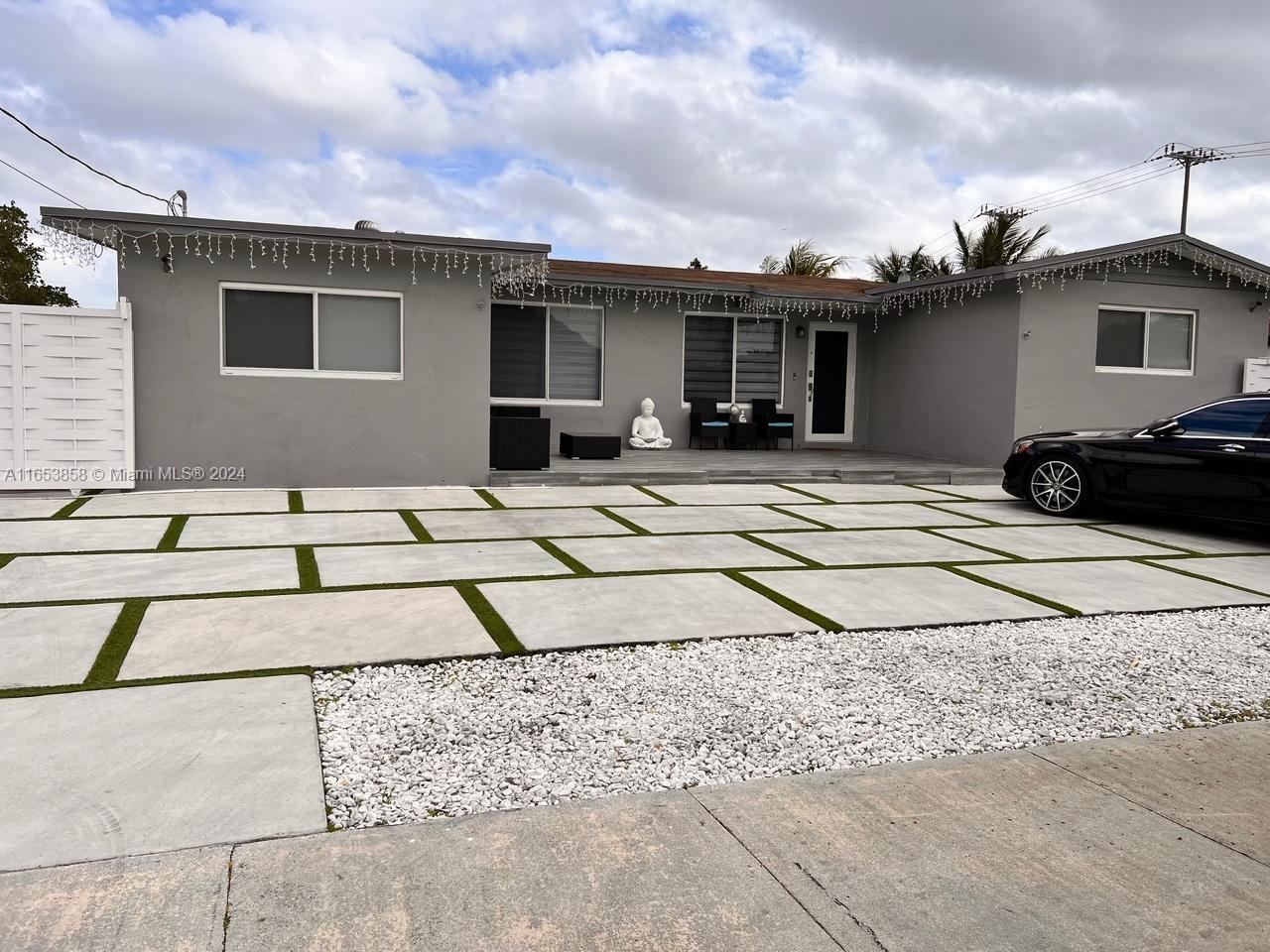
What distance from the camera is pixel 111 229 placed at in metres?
8.33

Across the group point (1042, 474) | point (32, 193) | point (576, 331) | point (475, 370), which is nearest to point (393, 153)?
point (32, 193)

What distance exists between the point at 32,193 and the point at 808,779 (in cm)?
1517

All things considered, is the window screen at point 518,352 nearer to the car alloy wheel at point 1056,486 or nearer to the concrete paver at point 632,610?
the car alloy wheel at point 1056,486

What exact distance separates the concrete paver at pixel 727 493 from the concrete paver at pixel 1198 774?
600cm

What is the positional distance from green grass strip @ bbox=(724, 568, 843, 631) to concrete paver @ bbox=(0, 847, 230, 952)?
3066 mm

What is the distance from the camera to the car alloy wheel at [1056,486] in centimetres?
848

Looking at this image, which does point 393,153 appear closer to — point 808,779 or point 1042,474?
point 1042,474

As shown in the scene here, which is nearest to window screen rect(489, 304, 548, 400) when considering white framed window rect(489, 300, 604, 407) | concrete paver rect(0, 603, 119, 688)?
white framed window rect(489, 300, 604, 407)

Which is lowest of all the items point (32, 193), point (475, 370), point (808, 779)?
point (808, 779)

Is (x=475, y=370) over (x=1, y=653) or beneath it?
over

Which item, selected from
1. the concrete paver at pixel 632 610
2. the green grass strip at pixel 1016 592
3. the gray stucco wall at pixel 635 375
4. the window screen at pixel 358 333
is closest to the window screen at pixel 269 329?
the window screen at pixel 358 333

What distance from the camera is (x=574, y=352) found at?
524 inches

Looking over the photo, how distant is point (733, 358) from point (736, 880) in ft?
40.9

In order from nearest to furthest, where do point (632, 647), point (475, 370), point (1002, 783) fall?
point (1002, 783) → point (632, 647) → point (475, 370)
